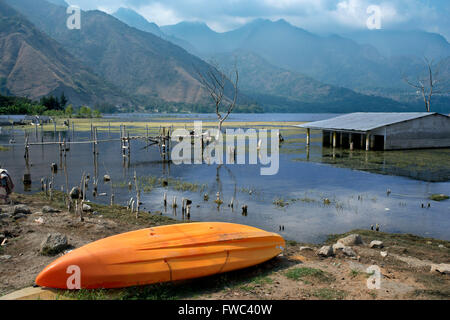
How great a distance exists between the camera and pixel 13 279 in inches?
299

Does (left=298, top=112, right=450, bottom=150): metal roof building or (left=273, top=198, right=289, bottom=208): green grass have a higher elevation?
(left=298, top=112, right=450, bottom=150): metal roof building

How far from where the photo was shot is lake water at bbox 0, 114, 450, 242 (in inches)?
513

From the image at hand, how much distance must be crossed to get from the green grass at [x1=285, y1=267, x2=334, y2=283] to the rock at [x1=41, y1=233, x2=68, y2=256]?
534cm

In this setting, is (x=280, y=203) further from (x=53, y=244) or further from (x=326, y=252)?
(x=53, y=244)

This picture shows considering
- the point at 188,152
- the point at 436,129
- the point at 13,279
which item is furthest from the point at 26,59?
the point at 13,279

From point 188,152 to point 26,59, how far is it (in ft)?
462

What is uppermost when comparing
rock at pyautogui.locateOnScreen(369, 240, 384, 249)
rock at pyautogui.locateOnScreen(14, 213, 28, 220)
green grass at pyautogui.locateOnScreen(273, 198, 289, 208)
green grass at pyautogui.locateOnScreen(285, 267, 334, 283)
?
rock at pyautogui.locateOnScreen(14, 213, 28, 220)

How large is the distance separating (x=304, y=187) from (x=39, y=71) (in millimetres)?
148728

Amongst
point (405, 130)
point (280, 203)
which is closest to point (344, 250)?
point (280, 203)

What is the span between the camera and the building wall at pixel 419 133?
33000 mm

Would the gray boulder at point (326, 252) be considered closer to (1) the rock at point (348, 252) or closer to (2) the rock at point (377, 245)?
(1) the rock at point (348, 252)

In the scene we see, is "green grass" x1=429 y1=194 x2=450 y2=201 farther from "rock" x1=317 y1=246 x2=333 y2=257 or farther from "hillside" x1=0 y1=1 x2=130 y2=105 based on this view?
"hillside" x1=0 y1=1 x2=130 y2=105

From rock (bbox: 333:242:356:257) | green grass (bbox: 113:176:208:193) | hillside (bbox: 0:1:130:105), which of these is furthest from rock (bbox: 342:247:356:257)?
hillside (bbox: 0:1:130:105)
